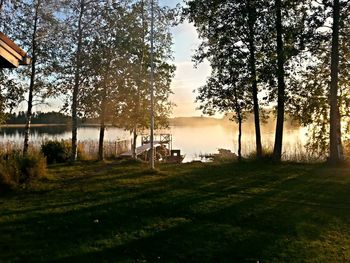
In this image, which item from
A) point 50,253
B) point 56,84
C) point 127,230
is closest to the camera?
point 50,253

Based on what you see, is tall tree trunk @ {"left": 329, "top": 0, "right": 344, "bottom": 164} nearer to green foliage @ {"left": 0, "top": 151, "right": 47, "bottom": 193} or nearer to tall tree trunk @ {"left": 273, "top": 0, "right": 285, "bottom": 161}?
tall tree trunk @ {"left": 273, "top": 0, "right": 285, "bottom": 161}

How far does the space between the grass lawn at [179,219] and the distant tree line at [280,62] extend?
4685 millimetres

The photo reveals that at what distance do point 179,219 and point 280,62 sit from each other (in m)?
10.7

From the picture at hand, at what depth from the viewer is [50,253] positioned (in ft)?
20.1

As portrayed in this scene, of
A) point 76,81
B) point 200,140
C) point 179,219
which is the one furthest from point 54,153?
point 200,140

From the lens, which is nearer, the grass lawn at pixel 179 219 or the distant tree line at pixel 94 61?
the grass lawn at pixel 179 219

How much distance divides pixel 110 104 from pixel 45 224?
12208 millimetres

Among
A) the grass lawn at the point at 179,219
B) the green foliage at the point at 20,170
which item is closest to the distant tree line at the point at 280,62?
the grass lawn at the point at 179,219

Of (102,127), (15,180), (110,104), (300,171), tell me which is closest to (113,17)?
(110,104)

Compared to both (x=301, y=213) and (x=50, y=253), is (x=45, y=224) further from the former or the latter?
(x=301, y=213)

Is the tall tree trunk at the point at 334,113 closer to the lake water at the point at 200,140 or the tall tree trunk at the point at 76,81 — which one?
the lake water at the point at 200,140

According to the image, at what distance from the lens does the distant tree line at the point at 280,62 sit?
51.9 feet

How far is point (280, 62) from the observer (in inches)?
646

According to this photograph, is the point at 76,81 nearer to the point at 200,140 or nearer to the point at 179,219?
the point at 179,219
